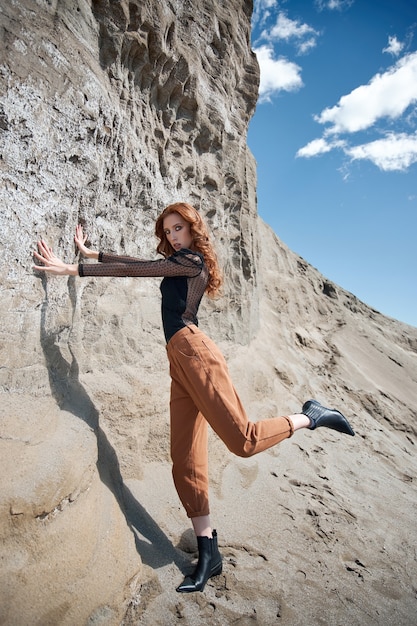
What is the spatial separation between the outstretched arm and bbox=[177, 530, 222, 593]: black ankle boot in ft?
5.48

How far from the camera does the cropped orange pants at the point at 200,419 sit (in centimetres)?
215

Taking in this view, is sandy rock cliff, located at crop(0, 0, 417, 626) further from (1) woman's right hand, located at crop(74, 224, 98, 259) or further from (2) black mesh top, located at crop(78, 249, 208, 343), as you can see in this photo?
(2) black mesh top, located at crop(78, 249, 208, 343)

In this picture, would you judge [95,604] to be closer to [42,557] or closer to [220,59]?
[42,557]

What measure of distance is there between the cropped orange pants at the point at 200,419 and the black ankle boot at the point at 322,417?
0.29m

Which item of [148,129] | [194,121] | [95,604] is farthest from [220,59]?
[95,604]

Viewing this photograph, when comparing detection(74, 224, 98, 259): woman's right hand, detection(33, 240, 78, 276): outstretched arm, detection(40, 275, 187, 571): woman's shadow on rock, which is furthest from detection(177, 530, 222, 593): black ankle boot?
detection(74, 224, 98, 259): woman's right hand

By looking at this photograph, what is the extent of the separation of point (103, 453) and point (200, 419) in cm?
66

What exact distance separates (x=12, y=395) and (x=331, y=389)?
5.07 m

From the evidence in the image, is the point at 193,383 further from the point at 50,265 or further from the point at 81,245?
the point at 81,245

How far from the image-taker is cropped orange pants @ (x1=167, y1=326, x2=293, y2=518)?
2.15 metres

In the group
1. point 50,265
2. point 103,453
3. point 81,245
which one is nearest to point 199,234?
point 81,245

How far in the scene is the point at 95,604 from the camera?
183 cm

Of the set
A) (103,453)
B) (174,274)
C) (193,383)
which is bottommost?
(103,453)

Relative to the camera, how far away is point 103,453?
2.54m
